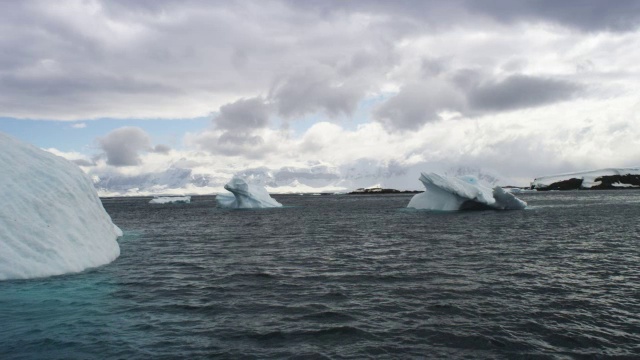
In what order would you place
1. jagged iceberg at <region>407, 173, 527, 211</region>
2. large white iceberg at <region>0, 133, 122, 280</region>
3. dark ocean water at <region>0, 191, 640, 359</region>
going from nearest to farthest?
dark ocean water at <region>0, 191, 640, 359</region> → large white iceberg at <region>0, 133, 122, 280</region> → jagged iceberg at <region>407, 173, 527, 211</region>

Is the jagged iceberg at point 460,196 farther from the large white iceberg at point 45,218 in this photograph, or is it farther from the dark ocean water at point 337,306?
the large white iceberg at point 45,218

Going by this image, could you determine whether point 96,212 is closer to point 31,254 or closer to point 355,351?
point 31,254

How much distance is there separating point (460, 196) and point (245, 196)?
1419 inches

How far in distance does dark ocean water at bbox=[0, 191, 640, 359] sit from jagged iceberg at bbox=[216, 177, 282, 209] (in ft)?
143

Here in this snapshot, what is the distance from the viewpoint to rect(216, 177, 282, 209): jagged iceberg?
221ft

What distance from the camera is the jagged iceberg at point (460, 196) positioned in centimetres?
5203

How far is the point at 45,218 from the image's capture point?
1636 cm

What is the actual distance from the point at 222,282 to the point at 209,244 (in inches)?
499

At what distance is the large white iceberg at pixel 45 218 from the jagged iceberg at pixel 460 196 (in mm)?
40654

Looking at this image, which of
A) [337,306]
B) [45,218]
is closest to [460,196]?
[337,306]

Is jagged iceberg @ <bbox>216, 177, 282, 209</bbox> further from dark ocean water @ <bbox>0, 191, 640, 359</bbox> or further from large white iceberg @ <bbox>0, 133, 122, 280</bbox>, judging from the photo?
large white iceberg @ <bbox>0, 133, 122, 280</bbox>

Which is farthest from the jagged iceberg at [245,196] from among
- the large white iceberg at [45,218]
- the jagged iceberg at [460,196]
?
the large white iceberg at [45,218]

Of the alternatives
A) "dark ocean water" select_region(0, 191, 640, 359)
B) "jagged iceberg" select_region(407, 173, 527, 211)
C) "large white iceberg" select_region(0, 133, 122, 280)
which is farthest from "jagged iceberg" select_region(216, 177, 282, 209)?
"large white iceberg" select_region(0, 133, 122, 280)

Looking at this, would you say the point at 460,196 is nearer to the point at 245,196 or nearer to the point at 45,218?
the point at 245,196
